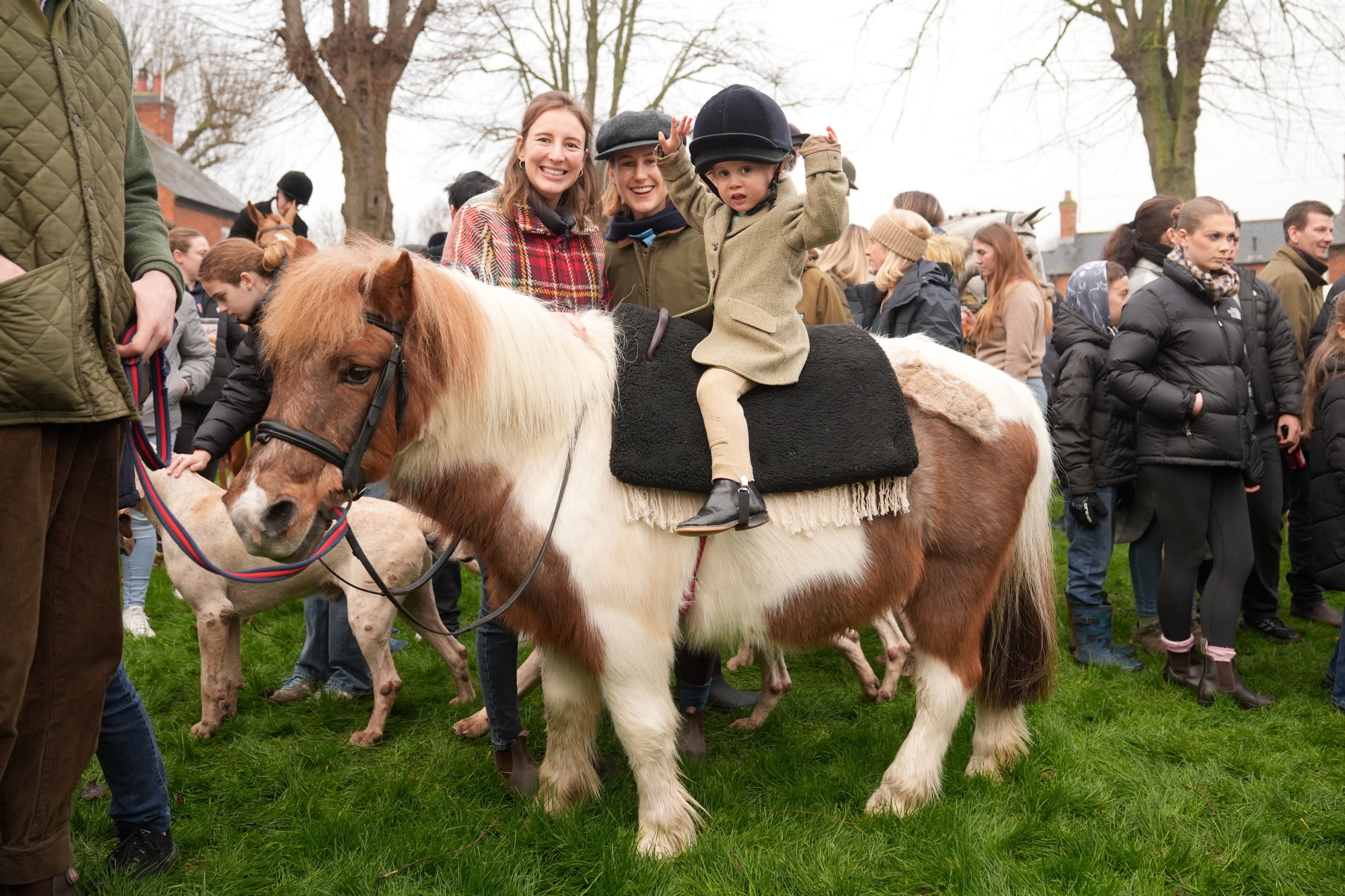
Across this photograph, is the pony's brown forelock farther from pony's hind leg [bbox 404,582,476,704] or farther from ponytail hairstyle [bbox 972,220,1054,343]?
ponytail hairstyle [bbox 972,220,1054,343]

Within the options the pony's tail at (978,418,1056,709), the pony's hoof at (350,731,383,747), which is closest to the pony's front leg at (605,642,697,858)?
the pony's tail at (978,418,1056,709)

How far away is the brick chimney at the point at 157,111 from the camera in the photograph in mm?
38375

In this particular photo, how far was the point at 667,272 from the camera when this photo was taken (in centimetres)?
387

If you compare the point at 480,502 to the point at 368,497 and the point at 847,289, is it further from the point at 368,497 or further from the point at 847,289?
the point at 847,289

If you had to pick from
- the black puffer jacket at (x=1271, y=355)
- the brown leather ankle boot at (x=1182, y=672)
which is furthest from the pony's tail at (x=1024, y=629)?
the black puffer jacket at (x=1271, y=355)

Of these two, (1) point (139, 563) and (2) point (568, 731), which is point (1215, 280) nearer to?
(2) point (568, 731)

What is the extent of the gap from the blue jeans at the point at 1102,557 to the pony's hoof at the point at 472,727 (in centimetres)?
354

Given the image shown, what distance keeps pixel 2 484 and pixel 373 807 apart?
197 cm

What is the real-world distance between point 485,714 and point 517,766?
61 cm

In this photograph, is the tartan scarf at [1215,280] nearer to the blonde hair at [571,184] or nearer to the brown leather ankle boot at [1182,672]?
the brown leather ankle boot at [1182,672]

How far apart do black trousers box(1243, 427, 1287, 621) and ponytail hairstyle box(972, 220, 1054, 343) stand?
1.49m

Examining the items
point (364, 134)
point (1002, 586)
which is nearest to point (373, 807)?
point (1002, 586)

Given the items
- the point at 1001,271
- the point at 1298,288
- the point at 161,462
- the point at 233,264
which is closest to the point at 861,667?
the point at 1001,271

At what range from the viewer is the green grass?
3043 millimetres
